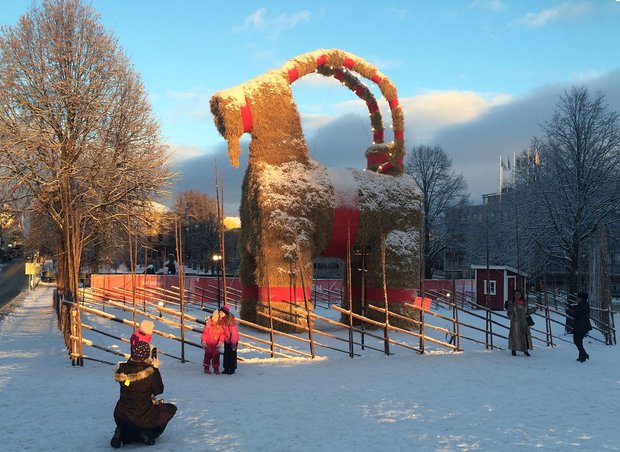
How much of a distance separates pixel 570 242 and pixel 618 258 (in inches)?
951

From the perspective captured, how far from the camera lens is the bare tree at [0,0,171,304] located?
606 inches

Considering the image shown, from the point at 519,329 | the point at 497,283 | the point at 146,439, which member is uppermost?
the point at 146,439

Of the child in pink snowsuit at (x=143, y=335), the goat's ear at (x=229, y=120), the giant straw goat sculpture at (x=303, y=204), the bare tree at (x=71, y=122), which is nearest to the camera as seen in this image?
the child in pink snowsuit at (x=143, y=335)

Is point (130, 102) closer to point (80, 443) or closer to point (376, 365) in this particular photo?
point (376, 365)

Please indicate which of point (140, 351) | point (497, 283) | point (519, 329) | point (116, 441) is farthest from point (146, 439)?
point (497, 283)

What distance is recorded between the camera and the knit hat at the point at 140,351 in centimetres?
499

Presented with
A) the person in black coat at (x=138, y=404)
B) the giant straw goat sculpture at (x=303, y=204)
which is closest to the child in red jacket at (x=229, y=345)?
the giant straw goat sculpture at (x=303, y=204)

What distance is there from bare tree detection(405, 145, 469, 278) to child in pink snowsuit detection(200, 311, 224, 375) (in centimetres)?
2409

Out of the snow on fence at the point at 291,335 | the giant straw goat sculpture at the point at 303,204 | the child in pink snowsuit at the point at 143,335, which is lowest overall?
the snow on fence at the point at 291,335

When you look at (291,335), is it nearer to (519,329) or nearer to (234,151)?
(234,151)

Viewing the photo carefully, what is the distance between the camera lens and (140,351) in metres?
5.00

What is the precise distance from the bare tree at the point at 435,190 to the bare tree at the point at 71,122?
59.9 ft

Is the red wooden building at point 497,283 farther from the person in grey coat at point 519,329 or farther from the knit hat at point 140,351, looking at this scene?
the knit hat at point 140,351

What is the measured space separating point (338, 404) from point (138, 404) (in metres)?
2.67
